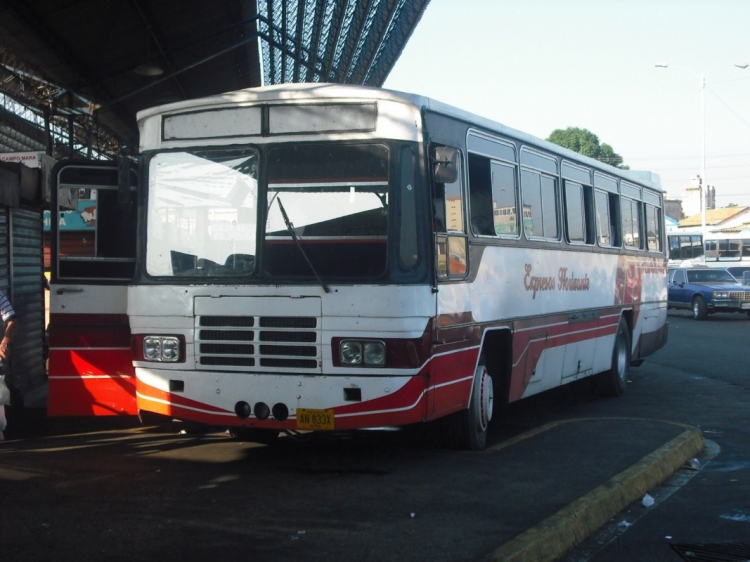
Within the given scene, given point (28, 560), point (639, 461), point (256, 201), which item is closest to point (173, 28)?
point (256, 201)

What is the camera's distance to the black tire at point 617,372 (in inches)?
546

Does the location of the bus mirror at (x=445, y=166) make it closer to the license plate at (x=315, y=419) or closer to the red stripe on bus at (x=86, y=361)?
the license plate at (x=315, y=419)

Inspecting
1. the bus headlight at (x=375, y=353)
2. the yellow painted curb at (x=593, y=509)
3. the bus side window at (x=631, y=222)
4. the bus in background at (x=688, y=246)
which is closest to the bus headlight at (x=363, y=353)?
the bus headlight at (x=375, y=353)

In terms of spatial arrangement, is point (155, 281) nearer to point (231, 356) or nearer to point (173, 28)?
point (231, 356)

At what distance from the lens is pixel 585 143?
95438mm

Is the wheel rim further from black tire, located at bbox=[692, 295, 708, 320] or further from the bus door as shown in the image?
black tire, located at bbox=[692, 295, 708, 320]

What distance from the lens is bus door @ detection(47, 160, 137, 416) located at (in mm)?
8594

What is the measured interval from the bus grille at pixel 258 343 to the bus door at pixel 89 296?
3.54 feet

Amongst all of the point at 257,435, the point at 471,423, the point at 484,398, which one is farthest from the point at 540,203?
the point at 257,435

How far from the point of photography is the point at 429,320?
299 inches

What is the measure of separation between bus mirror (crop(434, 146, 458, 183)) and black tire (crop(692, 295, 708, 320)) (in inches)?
1112

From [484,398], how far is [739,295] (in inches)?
1046

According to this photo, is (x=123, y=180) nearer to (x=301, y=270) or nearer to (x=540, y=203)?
(x=301, y=270)

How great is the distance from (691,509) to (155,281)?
14.5 feet
